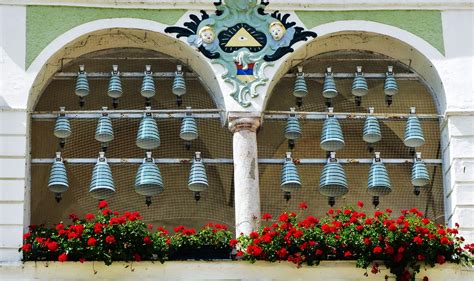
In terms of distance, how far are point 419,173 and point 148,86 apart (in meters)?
4.85

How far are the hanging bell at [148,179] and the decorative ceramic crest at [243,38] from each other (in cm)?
178

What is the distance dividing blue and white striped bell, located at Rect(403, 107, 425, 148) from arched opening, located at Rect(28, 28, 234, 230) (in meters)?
3.10

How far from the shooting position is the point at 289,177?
26.5m

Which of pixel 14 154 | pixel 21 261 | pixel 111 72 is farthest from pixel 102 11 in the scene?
pixel 21 261

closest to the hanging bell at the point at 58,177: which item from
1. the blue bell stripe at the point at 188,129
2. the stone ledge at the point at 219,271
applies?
the stone ledge at the point at 219,271

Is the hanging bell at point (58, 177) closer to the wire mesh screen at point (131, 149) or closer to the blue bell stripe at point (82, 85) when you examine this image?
the wire mesh screen at point (131, 149)

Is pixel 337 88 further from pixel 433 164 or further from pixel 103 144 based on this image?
pixel 103 144

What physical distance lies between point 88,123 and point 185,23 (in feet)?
9.53

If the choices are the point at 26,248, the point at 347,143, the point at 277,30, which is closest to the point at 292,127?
the point at 277,30

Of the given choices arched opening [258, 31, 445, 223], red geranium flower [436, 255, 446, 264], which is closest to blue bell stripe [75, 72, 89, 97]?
arched opening [258, 31, 445, 223]

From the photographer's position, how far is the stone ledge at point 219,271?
2452cm

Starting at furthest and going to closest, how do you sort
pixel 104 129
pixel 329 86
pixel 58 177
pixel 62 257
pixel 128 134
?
pixel 128 134 → pixel 329 86 → pixel 104 129 → pixel 58 177 → pixel 62 257

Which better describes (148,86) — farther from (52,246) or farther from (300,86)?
(52,246)

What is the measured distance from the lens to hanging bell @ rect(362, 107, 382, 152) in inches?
1062
